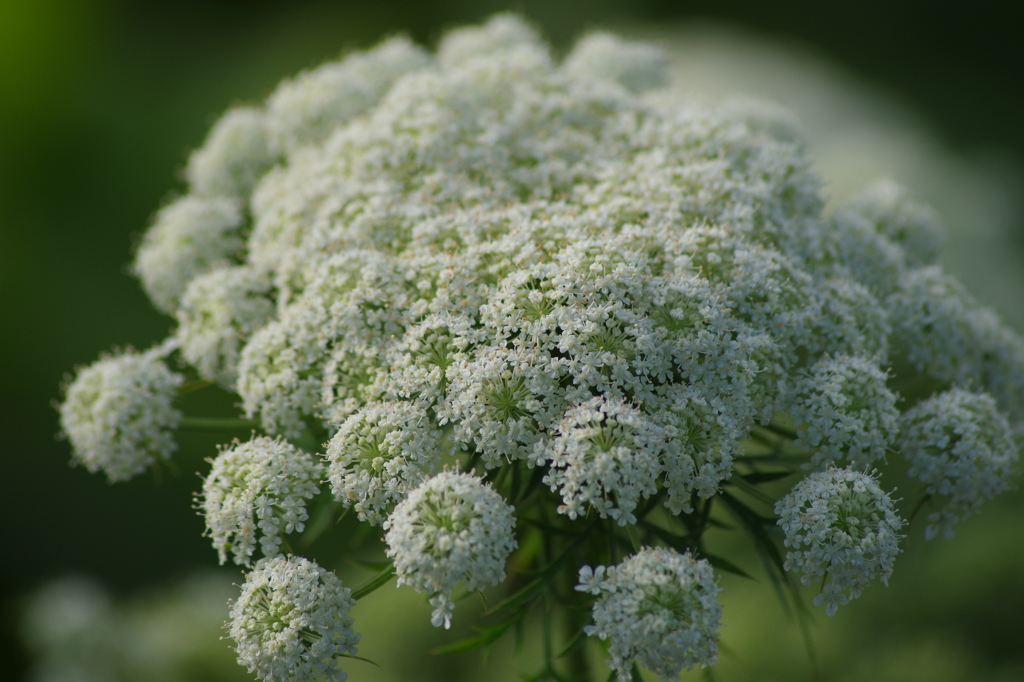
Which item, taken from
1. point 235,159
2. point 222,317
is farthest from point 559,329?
point 235,159

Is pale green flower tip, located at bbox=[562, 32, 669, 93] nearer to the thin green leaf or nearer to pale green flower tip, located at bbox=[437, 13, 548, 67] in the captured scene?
pale green flower tip, located at bbox=[437, 13, 548, 67]

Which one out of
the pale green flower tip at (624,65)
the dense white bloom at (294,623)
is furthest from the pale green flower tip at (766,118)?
the dense white bloom at (294,623)

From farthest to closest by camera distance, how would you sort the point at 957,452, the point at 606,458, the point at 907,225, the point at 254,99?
the point at 254,99 < the point at 907,225 < the point at 957,452 < the point at 606,458

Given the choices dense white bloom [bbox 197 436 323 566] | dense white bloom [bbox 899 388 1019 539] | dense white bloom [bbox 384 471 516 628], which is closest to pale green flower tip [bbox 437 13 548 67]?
dense white bloom [bbox 197 436 323 566]

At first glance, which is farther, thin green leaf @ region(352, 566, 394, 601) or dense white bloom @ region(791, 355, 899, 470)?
dense white bloom @ region(791, 355, 899, 470)

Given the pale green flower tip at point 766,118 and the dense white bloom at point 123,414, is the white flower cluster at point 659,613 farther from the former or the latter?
the pale green flower tip at point 766,118

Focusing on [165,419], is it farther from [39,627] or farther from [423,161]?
[39,627]

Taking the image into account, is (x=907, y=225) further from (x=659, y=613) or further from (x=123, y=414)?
(x=123, y=414)
